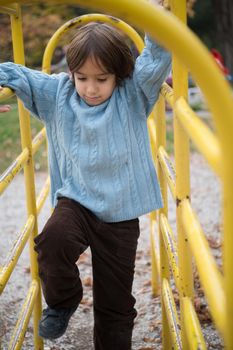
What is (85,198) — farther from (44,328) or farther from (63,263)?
(44,328)

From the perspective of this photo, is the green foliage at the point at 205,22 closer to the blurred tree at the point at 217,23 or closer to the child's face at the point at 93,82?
the blurred tree at the point at 217,23

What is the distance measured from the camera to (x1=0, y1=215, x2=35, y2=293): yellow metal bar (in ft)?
5.54

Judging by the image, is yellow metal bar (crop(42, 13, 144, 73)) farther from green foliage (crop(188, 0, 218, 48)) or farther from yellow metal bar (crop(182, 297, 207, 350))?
green foliage (crop(188, 0, 218, 48))

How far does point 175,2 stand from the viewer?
1.47 m

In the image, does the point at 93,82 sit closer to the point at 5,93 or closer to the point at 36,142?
the point at 5,93

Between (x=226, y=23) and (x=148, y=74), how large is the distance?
10832mm

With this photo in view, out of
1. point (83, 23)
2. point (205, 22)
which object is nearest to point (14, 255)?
point (83, 23)

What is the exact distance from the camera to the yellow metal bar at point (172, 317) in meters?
1.79

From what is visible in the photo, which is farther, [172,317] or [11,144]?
[11,144]

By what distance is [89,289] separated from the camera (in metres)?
3.27

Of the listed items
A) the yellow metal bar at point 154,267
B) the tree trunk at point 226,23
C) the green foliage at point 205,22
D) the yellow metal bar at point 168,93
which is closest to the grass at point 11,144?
the yellow metal bar at point 154,267

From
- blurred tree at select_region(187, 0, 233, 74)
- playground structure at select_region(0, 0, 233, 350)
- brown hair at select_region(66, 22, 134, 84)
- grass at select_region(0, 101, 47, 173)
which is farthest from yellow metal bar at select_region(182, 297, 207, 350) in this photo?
blurred tree at select_region(187, 0, 233, 74)

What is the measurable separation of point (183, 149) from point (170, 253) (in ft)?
1.47

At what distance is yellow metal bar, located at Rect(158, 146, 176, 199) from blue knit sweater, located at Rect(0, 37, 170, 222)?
64mm
